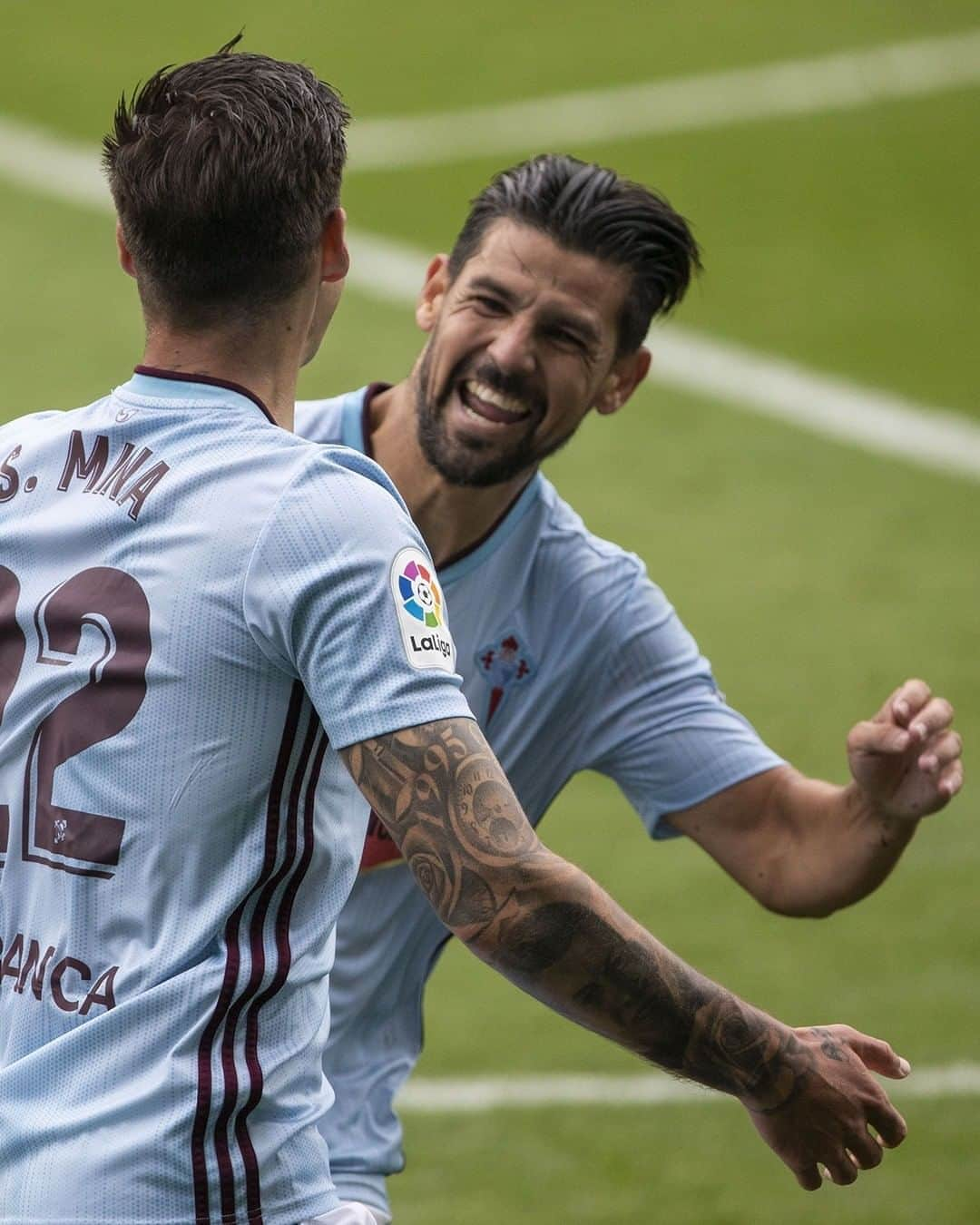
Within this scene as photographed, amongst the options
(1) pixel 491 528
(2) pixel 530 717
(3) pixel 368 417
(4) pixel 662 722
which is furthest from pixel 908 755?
(3) pixel 368 417

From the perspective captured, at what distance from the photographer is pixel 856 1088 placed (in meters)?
3.20

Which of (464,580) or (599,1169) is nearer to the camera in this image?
(464,580)

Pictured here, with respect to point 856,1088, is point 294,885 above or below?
above

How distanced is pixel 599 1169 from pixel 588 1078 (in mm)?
Answer: 511

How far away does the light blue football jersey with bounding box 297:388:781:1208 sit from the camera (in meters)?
4.63

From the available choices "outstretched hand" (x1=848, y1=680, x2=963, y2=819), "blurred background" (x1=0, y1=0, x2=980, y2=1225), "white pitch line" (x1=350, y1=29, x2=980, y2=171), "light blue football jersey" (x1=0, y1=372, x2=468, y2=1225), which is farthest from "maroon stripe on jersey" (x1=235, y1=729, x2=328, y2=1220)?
"white pitch line" (x1=350, y1=29, x2=980, y2=171)

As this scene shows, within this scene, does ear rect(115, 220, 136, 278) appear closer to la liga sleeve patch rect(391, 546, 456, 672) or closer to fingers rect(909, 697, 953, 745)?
la liga sleeve patch rect(391, 546, 456, 672)

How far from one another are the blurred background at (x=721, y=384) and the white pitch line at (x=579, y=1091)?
23 mm

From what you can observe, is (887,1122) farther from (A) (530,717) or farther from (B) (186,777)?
(A) (530,717)

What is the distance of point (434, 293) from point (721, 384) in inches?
276

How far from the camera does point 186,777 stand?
2842 mm

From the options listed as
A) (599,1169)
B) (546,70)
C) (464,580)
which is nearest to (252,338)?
(464,580)

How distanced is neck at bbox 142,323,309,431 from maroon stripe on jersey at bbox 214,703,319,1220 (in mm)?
481

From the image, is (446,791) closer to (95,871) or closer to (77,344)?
(95,871)
